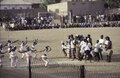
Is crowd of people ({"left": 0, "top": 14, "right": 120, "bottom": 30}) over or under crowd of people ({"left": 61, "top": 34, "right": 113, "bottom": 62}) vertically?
under

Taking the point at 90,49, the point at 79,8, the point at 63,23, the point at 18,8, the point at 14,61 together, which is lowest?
the point at 18,8

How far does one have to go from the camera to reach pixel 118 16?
6316cm

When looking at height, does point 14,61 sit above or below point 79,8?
above

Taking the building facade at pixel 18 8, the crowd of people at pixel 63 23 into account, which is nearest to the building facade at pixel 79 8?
the building facade at pixel 18 8

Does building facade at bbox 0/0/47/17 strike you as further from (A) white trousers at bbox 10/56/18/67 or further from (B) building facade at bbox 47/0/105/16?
(A) white trousers at bbox 10/56/18/67

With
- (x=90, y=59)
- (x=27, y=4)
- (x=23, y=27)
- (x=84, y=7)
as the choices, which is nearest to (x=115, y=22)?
(x=23, y=27)

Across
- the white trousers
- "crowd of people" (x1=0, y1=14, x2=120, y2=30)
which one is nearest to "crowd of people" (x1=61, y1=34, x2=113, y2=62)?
the white trousers

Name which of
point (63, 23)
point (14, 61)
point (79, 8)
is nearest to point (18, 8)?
point (79, 8)

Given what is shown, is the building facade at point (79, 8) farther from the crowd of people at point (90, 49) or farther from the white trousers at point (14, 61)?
the white trousers at point (14, 61)

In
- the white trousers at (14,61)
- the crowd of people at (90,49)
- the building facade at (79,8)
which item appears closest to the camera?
the white trousers at (14,61)

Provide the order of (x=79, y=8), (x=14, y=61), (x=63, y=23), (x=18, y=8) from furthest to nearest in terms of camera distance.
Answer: (x=18, y=8) < (x=79, y=8) < (x=63, y=23) < (x=14, y=61)

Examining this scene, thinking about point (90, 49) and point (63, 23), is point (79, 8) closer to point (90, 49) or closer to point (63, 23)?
point (63, 23)

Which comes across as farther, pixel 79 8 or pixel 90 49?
pixel 79 8

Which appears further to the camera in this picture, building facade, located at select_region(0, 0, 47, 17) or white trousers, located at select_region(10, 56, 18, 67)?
building facade, located at select_region(0, 0, 47, 17)
